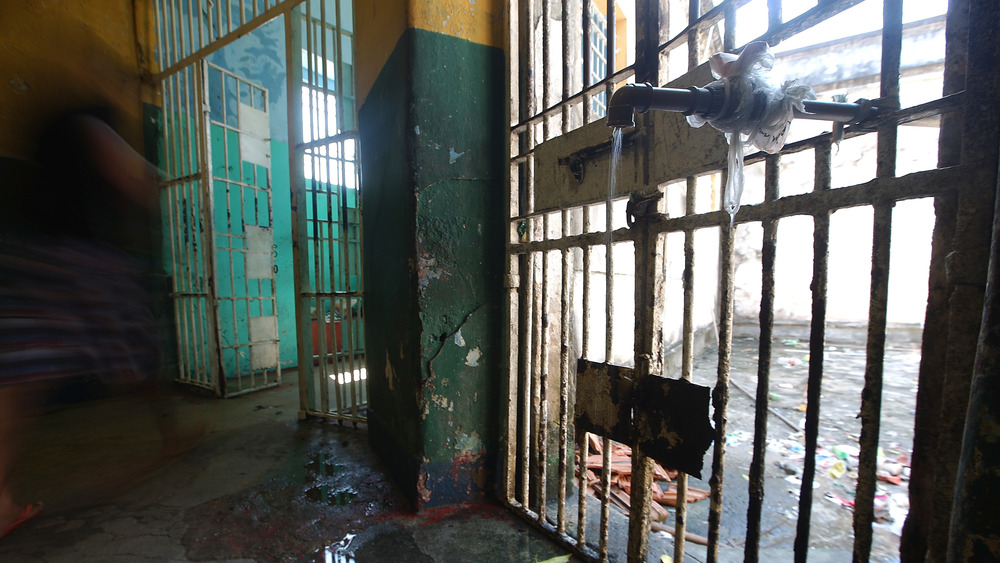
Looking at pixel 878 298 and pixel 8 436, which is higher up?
pixel 878 298

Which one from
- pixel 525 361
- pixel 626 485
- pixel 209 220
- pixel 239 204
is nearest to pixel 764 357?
pixel 525 361

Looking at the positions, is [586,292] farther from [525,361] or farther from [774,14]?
[774,14]

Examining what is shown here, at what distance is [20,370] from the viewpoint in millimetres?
1640

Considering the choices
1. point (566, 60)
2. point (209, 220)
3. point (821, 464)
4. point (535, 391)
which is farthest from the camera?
point (209, 220)

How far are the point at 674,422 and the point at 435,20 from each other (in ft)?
7.31

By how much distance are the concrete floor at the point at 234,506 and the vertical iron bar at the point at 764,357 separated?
1018 millimetres

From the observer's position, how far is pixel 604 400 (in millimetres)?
1513

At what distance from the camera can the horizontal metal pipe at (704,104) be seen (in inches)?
31.9

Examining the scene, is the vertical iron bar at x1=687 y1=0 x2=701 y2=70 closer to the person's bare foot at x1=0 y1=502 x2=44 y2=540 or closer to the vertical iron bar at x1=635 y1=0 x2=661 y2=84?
the vertical iron bar at x1=635 y1=0 x2=661 y2=84

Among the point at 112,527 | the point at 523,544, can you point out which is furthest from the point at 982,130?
the point at 112,527

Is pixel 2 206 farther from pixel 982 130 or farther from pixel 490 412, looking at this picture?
pixel 982 130

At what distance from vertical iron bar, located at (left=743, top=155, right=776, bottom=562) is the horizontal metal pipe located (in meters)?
0.18

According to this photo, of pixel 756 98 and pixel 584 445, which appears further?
pixel 584 445

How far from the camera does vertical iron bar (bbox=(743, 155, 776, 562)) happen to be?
41.0 inches
